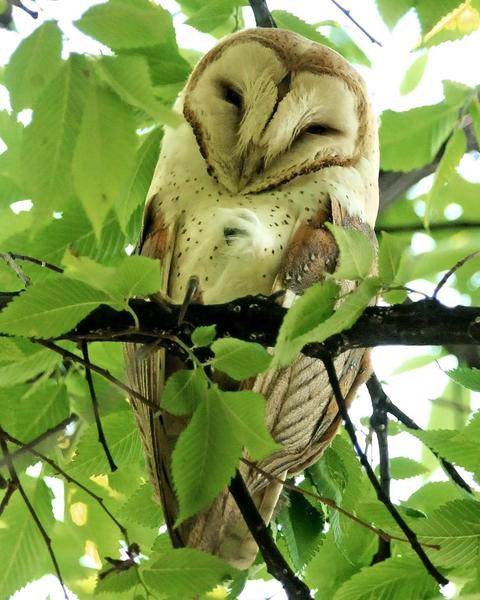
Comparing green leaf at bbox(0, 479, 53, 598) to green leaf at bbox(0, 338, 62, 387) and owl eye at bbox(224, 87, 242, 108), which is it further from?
owl eye at bbox(224, 87, 242, 108)

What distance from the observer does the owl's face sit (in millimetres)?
1799

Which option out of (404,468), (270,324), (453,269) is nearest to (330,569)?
(404,468)

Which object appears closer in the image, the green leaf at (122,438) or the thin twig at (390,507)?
the thin twig at (390,507)

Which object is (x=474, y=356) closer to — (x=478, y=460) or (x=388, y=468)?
(x=388, y=468)

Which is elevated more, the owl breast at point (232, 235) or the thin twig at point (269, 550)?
the owl breast at point (232, 235)

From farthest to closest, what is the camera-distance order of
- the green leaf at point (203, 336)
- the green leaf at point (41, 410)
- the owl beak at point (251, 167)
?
the owl beak at point (251, 167) < the green leaf at point (41, 410) < the green leaf at point (203, 336)

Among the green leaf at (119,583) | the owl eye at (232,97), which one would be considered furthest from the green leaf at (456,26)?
the green leaf at (119,583)

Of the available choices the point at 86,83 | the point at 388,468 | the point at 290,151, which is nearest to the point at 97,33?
the point at 86,83

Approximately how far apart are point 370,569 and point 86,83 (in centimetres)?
69

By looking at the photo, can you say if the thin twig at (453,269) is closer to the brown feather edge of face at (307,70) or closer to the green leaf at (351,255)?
the green leaf at (351,255)

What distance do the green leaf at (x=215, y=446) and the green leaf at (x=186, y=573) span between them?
82 mm

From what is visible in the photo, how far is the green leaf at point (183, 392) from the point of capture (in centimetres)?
104

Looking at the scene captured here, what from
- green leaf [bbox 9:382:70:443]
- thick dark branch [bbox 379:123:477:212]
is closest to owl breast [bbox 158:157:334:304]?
green leaf [bbox 9:382:70:443]

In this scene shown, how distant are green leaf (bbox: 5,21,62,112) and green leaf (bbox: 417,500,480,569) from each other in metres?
0.68
